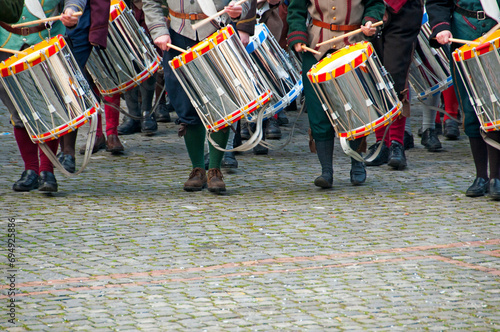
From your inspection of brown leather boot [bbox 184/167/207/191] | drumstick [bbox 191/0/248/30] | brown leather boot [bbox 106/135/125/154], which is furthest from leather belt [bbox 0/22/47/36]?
brown leather boot [bbox 106/135/125/154]

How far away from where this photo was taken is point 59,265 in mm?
4723

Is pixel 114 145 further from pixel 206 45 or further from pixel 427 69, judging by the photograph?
pixel 427 69

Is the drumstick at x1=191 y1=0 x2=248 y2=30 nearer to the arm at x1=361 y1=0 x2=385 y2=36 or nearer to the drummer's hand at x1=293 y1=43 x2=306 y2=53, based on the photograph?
the drummer's hand at x1=293 y1=43 x2=306 y2=53

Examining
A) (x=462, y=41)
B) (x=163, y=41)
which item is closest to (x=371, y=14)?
(x=462, y=41)

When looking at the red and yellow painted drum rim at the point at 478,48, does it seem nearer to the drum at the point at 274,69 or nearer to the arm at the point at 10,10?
the drum at the point at 274,69

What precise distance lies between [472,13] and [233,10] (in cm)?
170

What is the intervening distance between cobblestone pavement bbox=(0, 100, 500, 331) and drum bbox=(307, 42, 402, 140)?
1.96ft

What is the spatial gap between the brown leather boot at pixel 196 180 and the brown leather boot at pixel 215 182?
5.6 inches

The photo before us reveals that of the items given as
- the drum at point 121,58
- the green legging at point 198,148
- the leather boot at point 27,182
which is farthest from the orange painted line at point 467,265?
the drum at point 121,58

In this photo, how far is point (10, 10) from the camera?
440cm

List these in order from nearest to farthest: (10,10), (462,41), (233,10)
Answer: (10,10) < (462,41) < (233,10)

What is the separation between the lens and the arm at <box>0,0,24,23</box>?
14.4ft

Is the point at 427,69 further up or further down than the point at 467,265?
further up

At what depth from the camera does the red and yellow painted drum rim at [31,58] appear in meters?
5.88
